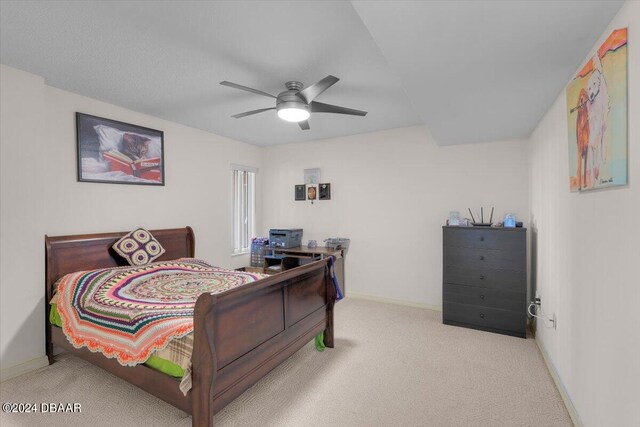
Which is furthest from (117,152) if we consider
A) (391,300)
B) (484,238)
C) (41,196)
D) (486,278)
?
(486,278)

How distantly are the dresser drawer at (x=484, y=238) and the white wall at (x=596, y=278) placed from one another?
1.65ft

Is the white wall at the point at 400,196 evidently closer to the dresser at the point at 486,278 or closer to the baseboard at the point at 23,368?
the dresser at the point at 486,278

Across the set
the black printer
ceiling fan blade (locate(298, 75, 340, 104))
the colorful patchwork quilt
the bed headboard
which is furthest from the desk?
ceiling fan blade (locate(298, 75, 340, 104))

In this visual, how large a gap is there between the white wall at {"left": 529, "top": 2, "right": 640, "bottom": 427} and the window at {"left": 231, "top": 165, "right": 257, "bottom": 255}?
4.17 meters

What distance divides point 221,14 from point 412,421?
280 centimetres

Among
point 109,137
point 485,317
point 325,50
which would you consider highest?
point 325,50

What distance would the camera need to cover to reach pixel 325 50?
7.00ft

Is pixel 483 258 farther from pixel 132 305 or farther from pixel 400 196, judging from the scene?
pixel 132 305

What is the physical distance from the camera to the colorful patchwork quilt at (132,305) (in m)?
1.86

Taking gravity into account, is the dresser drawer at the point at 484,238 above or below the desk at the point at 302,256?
above

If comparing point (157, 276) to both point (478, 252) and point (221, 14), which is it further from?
point (478, 252)

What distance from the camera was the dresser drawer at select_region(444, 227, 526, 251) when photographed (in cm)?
318

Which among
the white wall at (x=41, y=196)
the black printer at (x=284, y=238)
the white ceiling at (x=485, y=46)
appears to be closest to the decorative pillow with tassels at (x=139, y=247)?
the white wall at (x=41, y=196)

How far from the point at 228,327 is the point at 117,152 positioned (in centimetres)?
262
